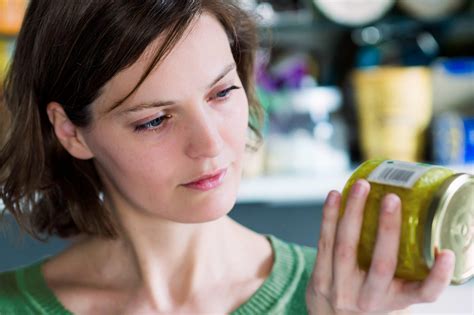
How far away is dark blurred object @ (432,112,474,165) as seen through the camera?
206 centimetres

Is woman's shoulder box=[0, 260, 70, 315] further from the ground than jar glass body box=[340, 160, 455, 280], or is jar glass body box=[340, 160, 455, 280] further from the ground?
jar glass body box=[340, 160, 455, 280]

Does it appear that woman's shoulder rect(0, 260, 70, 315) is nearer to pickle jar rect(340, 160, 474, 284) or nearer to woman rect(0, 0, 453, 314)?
woman rect(0, 0, 453, 314)

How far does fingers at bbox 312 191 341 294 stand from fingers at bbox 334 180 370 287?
0.01m

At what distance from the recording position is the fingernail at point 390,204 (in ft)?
2.32

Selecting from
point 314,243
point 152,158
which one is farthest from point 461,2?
point 152,158

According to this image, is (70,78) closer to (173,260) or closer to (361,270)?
(173,260)

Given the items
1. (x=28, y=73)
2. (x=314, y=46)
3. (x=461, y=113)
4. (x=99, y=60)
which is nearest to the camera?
(x=99, y=60)

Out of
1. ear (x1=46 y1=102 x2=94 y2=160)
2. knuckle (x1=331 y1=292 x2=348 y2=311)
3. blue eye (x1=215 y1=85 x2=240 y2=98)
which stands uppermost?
blue eye (x1=215 y1=85 x2=240 y2=98)

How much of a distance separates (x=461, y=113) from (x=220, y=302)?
1317 mm

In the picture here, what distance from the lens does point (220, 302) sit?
1.06 meters

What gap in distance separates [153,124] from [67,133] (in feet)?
0.56

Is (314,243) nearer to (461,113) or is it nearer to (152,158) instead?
(461,113)

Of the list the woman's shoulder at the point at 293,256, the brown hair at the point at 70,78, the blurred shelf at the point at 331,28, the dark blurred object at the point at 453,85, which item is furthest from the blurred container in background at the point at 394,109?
the woman's shoulder at the point at 293,256

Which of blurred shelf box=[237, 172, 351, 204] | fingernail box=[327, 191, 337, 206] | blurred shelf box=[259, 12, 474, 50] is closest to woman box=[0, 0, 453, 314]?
fingernail box=[327, 191, 337, 206]
